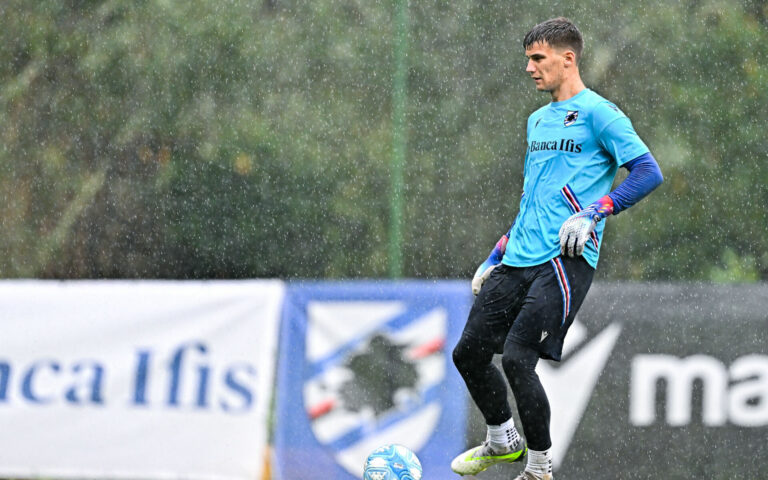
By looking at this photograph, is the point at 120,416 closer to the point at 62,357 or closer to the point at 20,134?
the point at 62,357

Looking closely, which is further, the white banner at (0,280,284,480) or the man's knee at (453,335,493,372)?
the white banner at (0,280,284,480)

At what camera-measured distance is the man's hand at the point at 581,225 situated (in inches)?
192

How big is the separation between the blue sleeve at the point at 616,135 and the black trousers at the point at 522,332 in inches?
18.7

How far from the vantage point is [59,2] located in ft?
34.0

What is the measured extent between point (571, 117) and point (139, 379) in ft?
13.7

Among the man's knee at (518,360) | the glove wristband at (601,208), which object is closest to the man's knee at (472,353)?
the man's knee at (518,360)

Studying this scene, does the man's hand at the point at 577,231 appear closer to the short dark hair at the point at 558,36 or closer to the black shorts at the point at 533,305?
the black shorts at the point at 533,305

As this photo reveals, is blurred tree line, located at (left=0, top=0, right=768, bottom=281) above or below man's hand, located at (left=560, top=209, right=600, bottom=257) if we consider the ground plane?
above

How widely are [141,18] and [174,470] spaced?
414 centimetres

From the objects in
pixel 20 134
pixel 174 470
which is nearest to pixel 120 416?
pixel 174 470

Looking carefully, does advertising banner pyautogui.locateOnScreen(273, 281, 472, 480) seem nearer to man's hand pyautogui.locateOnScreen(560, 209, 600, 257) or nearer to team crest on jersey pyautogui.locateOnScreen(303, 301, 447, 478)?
team crest on jersey pyautogui.locateOnScreen(303, 301, 447, 478)

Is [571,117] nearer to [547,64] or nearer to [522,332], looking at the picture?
[547,64]

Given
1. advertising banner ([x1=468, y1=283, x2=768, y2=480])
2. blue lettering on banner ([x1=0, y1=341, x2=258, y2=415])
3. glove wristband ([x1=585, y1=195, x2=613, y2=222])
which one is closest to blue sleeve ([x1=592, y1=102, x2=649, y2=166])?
glove wristband ([x1=585, y1=195, x2=613, y2=222])

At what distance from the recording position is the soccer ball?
532 centimetres
